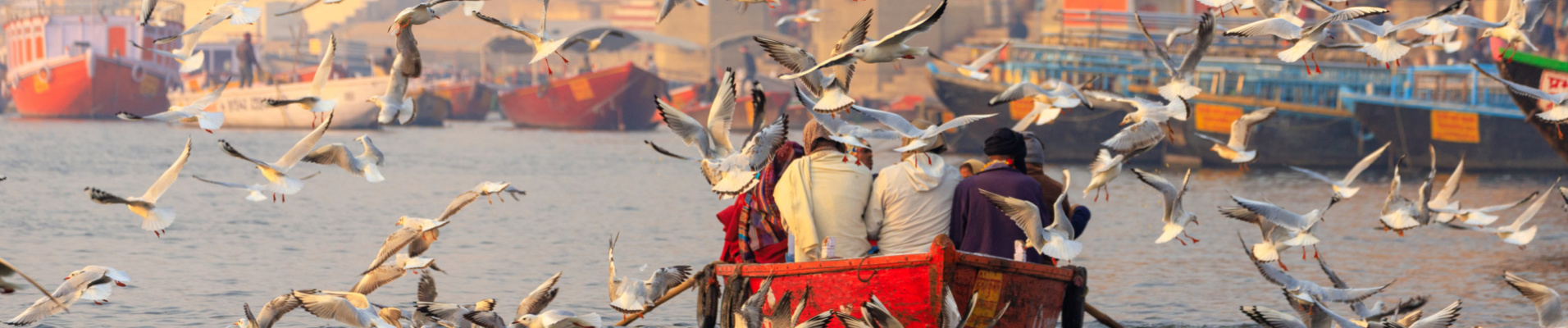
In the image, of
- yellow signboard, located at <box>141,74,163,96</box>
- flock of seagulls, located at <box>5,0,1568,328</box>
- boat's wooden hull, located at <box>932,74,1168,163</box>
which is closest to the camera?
flock of seagulls, located at <box>5,0,1568,328</box>

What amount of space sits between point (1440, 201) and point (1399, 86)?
30566 millimetres

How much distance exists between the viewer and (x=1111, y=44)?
46.1m

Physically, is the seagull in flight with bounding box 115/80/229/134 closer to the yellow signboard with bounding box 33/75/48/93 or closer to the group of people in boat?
the group of people in boat

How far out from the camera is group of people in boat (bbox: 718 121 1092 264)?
7613mm

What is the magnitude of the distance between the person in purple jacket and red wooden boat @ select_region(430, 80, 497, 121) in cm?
6212

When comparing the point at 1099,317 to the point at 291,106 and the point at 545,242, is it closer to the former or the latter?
the point at 545,242

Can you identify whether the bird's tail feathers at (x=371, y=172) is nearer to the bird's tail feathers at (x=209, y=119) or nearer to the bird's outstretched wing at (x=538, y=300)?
the bird's tail feathers at (x=209, y=119)

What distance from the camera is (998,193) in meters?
7.60

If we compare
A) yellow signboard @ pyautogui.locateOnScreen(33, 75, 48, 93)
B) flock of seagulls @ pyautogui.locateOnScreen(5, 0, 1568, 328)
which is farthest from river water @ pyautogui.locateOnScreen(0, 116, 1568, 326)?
yellow signboard @ pyautogui.locateOnScreen(33, 75, 48, 93)

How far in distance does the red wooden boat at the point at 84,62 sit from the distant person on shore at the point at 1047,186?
5902 centimetres

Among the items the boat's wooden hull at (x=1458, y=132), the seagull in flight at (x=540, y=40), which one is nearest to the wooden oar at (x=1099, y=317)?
the seagull in flight at (x=540, y=40)

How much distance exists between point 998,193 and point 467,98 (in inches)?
2504

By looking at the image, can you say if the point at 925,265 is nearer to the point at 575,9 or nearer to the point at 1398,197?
the point at 1398,197

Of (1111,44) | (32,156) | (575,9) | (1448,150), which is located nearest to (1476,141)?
A: (1448,150)
